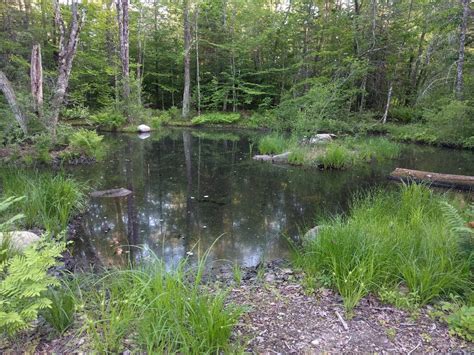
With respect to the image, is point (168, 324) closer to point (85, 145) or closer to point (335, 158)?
point (335, 158)

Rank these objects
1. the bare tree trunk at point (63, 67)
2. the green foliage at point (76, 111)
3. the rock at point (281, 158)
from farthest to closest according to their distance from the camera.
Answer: the rock at point (281, 158) → the green foliage at point (76, 111) → the bare tree trunk at point (63, 67)

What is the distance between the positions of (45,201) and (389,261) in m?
4.15

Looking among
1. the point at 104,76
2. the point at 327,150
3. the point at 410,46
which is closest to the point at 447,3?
the point at 410,46

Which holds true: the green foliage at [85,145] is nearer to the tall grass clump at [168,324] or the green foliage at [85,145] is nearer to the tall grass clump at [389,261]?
the tall grass clump at [389,261]

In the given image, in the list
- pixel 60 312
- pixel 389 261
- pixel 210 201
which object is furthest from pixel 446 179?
pixel 60 312

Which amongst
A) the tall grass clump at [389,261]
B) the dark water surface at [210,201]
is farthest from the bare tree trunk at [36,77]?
the tall grass clump at [389,261]

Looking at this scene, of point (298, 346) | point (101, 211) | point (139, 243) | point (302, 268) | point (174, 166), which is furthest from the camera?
point (174, 166)

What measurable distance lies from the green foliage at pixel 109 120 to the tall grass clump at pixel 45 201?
12431 millimetres

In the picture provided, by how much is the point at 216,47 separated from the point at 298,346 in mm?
23493

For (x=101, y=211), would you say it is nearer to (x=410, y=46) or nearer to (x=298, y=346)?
(x=298, y=346)

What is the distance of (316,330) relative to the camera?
2227 millimetres

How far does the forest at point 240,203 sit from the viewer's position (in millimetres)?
2064

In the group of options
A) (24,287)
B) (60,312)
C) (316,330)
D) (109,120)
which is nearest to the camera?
(24,287)

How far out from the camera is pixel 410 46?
61.8 feet
